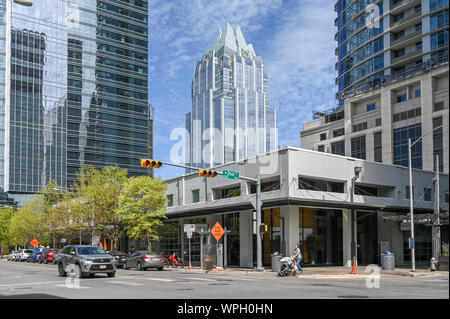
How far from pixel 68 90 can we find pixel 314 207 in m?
113

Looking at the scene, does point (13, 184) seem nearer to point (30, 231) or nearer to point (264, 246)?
point (30, 231)

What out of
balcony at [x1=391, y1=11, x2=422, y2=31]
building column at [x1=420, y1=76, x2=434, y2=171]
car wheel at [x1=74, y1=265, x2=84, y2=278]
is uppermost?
balcony at [x1=391, y1=11, x2=422, y2=31]

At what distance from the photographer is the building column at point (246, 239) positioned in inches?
1601

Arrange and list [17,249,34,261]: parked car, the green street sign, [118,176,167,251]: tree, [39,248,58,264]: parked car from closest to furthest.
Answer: the green street sign
[118,176,167,251]: tree
[39,248,58,264]: parked car
[17,249,34,261]: parked car

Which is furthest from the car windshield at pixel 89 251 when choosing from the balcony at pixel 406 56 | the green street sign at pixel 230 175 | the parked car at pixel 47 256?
the balcony at pixel 406 56

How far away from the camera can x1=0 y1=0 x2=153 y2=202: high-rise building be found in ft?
434

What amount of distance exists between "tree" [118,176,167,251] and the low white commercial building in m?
1.62

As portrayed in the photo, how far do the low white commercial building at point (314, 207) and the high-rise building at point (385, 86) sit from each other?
18066mm

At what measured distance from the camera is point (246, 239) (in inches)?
1617

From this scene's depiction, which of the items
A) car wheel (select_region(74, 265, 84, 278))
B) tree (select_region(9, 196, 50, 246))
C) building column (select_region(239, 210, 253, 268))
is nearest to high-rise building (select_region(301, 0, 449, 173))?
building column (select_region(239, 210, 253, 268))

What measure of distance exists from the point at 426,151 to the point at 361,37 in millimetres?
33226

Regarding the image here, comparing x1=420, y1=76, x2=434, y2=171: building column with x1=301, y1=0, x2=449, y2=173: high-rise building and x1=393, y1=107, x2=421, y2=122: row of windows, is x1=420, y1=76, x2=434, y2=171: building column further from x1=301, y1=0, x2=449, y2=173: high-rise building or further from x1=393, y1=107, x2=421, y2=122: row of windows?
x1=393, y1=107, x2=421, y2=122: row of windows

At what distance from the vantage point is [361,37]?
9069cm

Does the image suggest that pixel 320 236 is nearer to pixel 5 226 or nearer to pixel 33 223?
pixel 33 223
